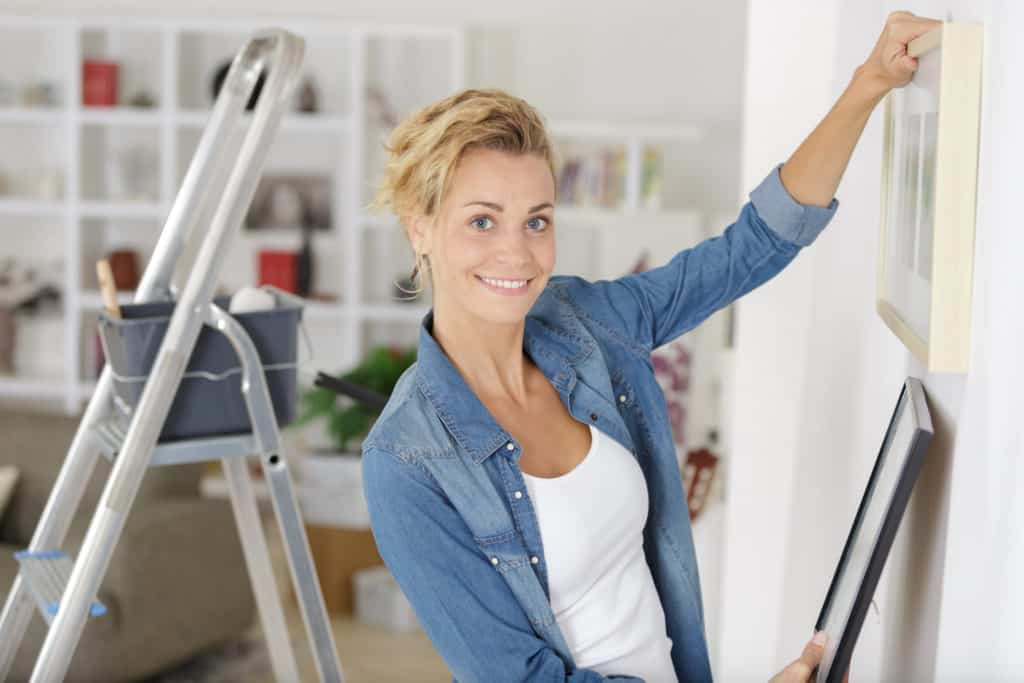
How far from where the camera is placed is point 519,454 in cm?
157

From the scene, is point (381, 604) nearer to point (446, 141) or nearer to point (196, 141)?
point (196, 141)

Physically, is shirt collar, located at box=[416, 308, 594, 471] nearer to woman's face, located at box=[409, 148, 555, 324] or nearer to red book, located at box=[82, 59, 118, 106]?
woman's face, located at box=[409, 148, 555, 324]

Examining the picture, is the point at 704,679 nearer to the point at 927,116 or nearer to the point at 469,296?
the point at 469,296

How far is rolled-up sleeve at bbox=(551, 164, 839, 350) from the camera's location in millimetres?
1780

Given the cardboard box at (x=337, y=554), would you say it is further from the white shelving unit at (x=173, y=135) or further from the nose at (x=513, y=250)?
the nose at (x=513, y=250)

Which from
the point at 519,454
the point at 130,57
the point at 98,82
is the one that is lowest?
the point at 519,454

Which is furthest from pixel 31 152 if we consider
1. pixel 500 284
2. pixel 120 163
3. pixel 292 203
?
pixel 500 284

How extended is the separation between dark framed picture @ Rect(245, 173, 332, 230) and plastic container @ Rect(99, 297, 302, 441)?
10.0 ft

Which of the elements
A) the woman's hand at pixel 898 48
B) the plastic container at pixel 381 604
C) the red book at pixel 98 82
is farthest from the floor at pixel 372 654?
the woman's hand at pixel 898 48

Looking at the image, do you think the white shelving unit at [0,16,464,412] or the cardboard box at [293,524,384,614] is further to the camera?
the white shelving unit at [0,16,464,412]

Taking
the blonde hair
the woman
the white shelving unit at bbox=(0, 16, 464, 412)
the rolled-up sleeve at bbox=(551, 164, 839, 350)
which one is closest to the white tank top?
the woman

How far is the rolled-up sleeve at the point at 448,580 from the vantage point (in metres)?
1.47

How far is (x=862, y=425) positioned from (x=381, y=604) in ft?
9.30

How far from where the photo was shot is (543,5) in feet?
16.9
